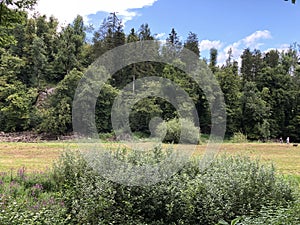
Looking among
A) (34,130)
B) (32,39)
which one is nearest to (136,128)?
(34,130)

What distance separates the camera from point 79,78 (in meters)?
24.9

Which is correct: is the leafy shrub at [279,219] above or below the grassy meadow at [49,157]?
above

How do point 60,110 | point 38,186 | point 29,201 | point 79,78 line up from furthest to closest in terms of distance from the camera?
point 79,78 < point 60,110 < point 38,186 < point 29,201

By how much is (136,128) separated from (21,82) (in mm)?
21235

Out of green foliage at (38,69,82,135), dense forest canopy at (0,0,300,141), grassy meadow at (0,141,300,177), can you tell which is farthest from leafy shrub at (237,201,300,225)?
green foliage at (38,69,82,135)

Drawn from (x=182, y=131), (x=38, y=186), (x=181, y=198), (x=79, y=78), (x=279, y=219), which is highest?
(x=79, y=78)

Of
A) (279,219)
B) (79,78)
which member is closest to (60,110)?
(79,78)

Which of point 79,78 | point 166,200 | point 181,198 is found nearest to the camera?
point 181,198

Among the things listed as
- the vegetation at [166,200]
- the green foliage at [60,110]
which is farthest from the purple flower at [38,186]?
the green foliage at [60,110]

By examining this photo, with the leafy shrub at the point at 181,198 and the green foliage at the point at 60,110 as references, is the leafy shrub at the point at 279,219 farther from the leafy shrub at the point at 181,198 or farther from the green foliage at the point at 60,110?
the green foliage at the point at 60,110

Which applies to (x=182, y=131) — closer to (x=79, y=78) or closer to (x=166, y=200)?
(x=166, y=200)

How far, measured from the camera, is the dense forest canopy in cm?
2553

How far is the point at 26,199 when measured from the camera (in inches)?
246

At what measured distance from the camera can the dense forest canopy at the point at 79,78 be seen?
2553 cm
